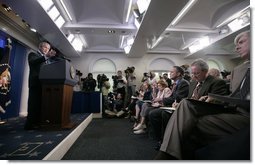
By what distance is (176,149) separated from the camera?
1.00 m

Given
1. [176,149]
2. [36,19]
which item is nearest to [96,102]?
[36,19]

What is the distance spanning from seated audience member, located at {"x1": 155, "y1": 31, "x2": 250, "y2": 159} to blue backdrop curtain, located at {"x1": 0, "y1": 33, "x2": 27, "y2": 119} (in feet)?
12.5

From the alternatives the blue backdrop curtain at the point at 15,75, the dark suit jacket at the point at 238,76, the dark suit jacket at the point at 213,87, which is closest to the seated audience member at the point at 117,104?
the blue backdrop curtain at the point at 15,75

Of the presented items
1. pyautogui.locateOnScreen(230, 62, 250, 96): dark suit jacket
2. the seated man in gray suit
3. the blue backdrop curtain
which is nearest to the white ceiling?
the blue backdrop curtain

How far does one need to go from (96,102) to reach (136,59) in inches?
118

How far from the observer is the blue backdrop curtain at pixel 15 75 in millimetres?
3727

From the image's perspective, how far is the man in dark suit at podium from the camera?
208 cm

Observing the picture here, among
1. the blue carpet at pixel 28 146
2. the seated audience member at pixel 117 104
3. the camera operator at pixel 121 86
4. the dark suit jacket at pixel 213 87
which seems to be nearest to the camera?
the blue carpet at pixel 28 146

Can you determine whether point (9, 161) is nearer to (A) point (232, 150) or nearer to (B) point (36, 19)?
(A) point (232, 150)

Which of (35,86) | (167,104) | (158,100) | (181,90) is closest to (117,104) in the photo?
(158,100)

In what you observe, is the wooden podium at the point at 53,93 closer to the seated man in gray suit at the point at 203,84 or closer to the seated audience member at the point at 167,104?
the seated audience member at the point at 167,104

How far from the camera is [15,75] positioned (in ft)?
12.9

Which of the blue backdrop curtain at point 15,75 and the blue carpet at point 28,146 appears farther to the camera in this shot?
the blue backdrop curtain at point 15,75

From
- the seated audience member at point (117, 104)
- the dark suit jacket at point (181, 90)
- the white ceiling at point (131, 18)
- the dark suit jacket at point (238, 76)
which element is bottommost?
the seated audience member at point (117, 104)
